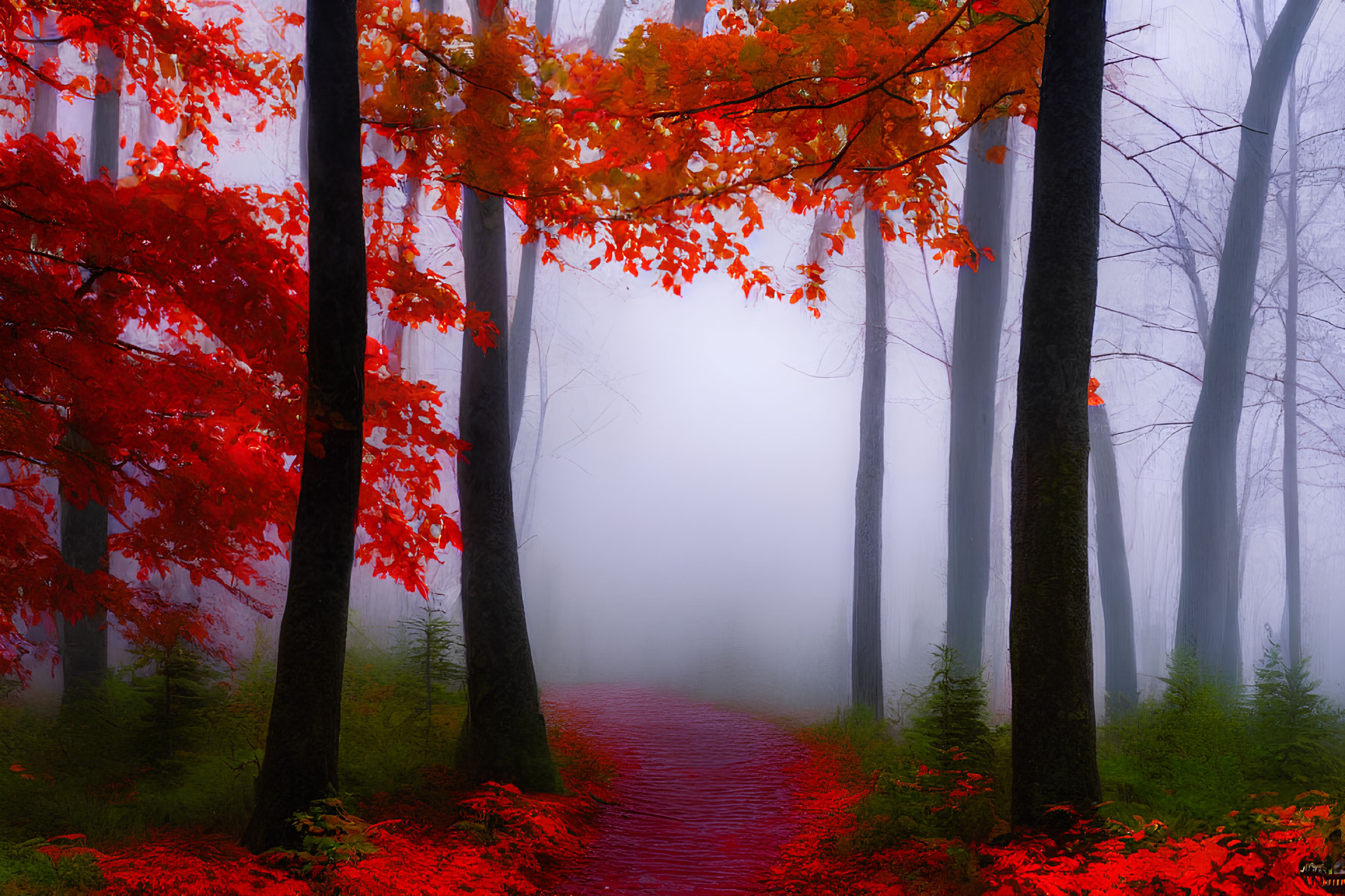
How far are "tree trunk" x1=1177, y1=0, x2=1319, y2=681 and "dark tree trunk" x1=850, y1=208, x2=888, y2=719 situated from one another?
392cm

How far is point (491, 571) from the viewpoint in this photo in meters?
7.17

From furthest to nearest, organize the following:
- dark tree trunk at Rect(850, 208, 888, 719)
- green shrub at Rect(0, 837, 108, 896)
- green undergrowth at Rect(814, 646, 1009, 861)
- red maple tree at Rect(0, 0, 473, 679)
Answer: dark tree trunk at Rect(850, 208, 888, 719) < green undergrowth at Rect(814, 646, 1009, 861) < red maple tree at Rect(0, 0, 473, 679) < green shrub at Rect(0, 837, 108, 896)

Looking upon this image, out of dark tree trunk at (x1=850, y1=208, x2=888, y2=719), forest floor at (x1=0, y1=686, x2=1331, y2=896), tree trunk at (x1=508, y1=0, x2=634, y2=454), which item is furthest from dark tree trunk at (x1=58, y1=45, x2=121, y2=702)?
dark tree trunk at (x1=850, y1=208, x2=888, y2=719)

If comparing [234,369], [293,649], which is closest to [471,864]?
[293,649]

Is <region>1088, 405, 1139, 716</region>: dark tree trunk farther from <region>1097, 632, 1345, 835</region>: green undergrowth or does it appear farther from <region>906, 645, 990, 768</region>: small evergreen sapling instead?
<region>906, 645, 990, 768</region>: small evergreen sapling

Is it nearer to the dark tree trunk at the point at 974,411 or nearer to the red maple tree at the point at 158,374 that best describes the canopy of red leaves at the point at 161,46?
the red maple tree at the point at 158,374

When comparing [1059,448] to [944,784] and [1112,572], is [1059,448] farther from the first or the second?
[1112,572]

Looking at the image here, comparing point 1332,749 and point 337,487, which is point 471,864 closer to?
point 337,487

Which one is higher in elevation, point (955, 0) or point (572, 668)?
point (955, 0)

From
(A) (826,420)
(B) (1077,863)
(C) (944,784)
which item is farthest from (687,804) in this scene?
(A) (826,420)

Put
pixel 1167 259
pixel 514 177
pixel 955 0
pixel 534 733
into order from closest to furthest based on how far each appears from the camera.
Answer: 1. pixel 955 0
2. pixel 514 177
3. pixel 534 733
4. pixel 1167 259

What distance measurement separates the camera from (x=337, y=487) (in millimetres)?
5090

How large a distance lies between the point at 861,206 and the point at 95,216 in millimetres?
9613

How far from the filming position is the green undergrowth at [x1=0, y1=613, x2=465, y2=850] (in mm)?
5891
